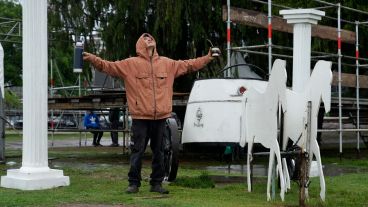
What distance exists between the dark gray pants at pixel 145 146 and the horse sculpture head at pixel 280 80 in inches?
66.5

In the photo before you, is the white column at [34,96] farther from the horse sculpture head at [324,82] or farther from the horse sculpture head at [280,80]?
the horse sculpture head at [324,82]

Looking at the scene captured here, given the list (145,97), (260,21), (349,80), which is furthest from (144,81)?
(349,80)

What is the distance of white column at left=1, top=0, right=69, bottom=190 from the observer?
960 cm

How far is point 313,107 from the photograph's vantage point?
7.61m

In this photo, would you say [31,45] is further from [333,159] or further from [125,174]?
[333,159]

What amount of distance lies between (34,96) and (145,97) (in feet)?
6.33

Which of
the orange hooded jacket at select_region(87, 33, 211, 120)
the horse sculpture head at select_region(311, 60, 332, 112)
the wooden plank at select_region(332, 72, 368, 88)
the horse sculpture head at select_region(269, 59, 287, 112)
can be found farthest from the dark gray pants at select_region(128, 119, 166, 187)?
the wooden plank at select_region(332, 72, 368, 88)

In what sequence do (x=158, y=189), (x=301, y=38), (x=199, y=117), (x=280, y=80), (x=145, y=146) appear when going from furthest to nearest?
1. (x=199, y=117)
2. (x=301, y=38)
3. (x=145, y=146)
4. (x=158, y=189)
5. (x=280, y=80)

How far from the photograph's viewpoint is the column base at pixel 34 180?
30.5ft

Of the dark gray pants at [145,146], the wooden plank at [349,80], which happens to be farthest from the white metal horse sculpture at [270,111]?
the wooden plank at [349,80]

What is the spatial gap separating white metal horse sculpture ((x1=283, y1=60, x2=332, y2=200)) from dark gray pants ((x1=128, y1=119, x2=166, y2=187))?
1713 millimetres

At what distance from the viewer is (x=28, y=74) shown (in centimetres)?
965

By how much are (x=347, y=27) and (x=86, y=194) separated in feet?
39.5

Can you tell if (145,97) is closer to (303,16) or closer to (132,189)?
(132,189)
